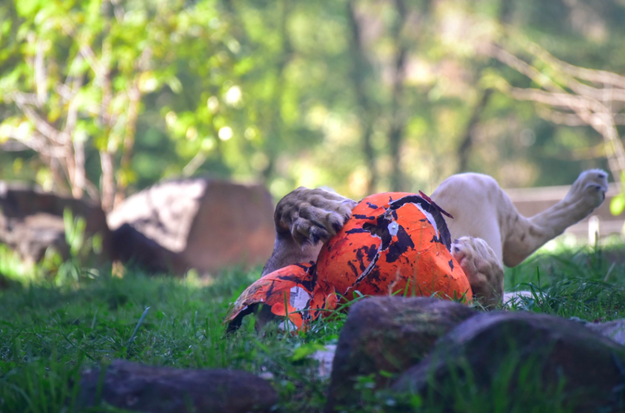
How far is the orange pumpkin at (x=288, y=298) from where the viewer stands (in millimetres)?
2143

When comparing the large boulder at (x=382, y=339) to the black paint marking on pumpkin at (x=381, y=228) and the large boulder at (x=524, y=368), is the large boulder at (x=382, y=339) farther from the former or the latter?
the black paint marking on pumpkin at (x=381, y=228)

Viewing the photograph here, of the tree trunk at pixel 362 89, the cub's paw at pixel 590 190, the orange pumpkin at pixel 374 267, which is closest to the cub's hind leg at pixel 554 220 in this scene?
the cub's paw at pixel 590 190

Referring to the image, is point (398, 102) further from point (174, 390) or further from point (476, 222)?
point (174, 390)

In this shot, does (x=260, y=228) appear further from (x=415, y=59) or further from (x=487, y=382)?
(x=415, y=59)

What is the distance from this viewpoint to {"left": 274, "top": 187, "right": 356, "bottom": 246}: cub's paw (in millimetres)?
2156

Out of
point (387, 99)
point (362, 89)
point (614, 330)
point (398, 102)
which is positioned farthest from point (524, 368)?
point (387, 99)

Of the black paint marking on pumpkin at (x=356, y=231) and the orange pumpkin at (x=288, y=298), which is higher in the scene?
the black paint marking on pumpkin at (x=356, y=231)

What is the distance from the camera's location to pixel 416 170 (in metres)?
24.2

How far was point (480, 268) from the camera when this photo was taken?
2.34m

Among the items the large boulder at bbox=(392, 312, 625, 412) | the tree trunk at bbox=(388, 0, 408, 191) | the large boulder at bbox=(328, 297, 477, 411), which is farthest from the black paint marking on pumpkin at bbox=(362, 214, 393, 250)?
the tree trunk at bbox=(388, 0, 408, 191)

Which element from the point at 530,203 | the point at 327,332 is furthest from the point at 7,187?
the point at 530,203

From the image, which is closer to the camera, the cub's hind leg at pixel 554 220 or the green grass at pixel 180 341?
the green grass at pixel 180 341

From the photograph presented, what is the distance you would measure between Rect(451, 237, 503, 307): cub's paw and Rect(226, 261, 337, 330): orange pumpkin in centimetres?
56

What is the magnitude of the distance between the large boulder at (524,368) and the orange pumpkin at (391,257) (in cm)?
62
